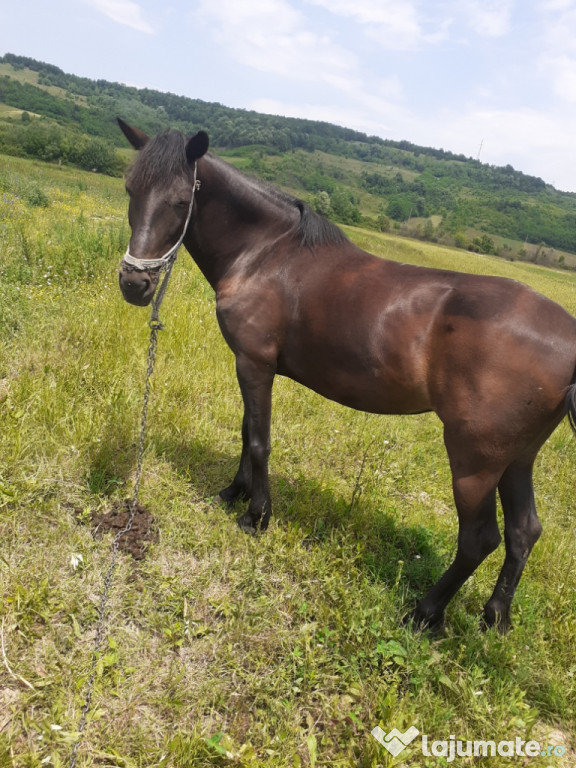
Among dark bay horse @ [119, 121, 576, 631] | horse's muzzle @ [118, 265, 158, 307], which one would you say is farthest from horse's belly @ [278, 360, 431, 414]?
horse's muzzle @ [118, 265, 158, 307]

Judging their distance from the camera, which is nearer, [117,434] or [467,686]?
[467,686]

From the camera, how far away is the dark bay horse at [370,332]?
2270 mm

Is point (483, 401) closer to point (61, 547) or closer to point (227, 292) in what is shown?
point (227, 292)

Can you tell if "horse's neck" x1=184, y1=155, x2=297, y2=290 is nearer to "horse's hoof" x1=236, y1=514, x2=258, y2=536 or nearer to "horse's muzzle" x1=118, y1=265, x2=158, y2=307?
Answer: "horse's muzzle" x1=118, y1=265, x2=158, y2=307

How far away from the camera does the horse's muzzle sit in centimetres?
272

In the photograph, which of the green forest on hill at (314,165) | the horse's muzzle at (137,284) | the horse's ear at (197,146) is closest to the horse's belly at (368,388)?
the horse's muzzle at (137,284)

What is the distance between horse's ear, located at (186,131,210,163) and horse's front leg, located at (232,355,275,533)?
1342 millimetres

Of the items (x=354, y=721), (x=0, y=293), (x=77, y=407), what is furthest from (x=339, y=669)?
(x=0, y=293)

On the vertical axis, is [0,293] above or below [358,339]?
below

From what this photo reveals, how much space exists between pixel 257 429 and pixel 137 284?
130 centimetres

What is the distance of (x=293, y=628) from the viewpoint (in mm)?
2646

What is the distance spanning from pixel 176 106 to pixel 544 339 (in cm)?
18492

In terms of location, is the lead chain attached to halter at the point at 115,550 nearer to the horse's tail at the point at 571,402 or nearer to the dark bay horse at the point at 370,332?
the dark bay horse at the point at 370,332

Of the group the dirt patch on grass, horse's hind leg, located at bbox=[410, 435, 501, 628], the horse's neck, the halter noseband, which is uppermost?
the horse's neck
